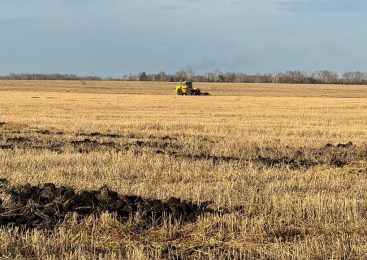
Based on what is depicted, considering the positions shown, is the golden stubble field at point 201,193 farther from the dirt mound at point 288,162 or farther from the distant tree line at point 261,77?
the distant tree line at point 261,77

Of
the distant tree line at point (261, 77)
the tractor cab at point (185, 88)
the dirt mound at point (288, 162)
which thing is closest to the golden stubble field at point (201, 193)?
the dirt mound at point (288, 162)

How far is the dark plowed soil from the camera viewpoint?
707cm

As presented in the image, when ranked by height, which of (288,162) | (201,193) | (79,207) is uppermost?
(79,207)

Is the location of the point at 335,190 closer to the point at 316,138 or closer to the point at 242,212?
the point at 242,212

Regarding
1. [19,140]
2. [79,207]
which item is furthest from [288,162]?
[19,140]

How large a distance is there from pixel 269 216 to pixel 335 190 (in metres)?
2.85

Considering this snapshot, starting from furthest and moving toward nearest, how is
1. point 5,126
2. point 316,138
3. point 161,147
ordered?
1. point 5,126
2. point 316,138
3. point 161,147

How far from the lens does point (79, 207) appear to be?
24.7ft

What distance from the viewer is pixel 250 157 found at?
1453 centimetres

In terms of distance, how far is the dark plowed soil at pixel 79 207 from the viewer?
7.07m

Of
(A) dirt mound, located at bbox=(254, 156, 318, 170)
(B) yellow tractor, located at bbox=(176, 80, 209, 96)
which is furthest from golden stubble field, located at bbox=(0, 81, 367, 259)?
(B) yellow tractor, located at bbox=(176, 80, 209, 96)

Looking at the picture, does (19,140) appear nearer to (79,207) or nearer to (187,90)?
(79,207)

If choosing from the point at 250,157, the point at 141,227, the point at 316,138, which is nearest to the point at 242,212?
the point at 141,227

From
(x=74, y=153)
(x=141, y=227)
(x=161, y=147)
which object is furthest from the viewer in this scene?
(x=161, y=147)
